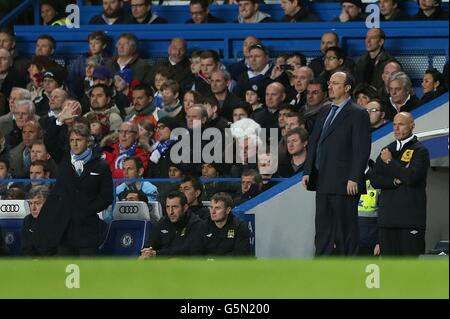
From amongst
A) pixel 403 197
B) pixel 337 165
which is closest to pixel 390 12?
pixel 403 197

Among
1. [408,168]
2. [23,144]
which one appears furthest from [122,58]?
[408,168]

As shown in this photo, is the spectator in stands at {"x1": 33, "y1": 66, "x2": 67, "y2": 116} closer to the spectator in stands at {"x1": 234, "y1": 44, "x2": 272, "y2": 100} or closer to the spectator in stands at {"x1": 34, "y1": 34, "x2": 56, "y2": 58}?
the spectator in stands at {"x1": 34, "y1": 34, "x2": 56, "y2": 58}

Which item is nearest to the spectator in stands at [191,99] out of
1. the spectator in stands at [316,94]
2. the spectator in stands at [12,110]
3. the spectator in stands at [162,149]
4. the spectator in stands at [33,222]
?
the spectator in stands at [162,149]

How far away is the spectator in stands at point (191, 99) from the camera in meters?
13.1

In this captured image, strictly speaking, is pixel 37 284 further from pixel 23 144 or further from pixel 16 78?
pixel 16 78

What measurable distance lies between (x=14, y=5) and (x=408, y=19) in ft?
16.8

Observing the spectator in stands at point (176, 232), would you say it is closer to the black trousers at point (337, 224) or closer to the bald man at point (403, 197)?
the black trousers at point (337, 224)

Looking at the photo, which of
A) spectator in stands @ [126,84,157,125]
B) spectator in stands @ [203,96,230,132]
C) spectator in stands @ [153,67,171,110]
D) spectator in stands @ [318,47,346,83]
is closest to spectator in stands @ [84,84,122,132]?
spectator in stands @ [126,84,157,125]

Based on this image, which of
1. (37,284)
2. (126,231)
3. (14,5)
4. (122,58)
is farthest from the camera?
(14,5)

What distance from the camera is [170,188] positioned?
11508 millimetres

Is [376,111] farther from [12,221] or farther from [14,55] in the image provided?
[14,55]

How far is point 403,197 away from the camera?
10.6 meters

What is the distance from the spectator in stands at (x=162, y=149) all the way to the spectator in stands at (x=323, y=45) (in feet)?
5.36

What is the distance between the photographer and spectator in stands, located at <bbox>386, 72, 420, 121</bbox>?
12484 millimetres
